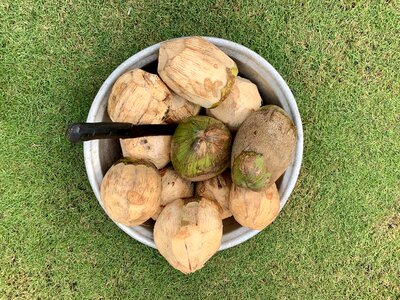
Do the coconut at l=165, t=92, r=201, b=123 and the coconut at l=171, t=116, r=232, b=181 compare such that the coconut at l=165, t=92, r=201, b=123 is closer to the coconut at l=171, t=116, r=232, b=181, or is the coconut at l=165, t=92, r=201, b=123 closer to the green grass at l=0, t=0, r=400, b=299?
the coconut at l=171, t=116, r=232, b=181

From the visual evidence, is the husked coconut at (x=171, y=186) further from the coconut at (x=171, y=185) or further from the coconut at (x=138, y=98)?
the coconut at (x=138, y=98)

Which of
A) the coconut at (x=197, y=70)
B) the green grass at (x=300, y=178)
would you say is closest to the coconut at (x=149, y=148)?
the coconut at (x=197, y=70)

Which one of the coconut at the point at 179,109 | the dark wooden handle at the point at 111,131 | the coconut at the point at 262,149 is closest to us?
the dark wooden handle at the point at 111,131

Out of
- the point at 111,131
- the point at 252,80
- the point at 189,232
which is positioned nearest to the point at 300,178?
the point at 252,80

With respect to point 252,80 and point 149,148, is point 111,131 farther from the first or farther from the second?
point 252,80

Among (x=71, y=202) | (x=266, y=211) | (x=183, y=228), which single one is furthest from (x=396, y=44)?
(x=71, y=202)

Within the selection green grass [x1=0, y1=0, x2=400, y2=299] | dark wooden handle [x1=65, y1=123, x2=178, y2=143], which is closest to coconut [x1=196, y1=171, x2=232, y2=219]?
dark wooden handle [x1=65, y1=123, x2=178, y2=143]

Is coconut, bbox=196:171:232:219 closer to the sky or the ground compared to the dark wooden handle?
closer to the ground
